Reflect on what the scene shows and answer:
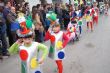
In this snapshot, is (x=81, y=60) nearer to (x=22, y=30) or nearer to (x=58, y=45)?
(x=58, y=45)

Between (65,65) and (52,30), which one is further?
(65,65)

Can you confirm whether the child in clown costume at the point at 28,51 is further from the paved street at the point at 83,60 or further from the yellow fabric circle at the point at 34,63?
the paved street at the point at 83,60

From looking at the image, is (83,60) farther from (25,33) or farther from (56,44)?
(25,33)

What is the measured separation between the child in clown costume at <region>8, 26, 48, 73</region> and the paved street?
8.81ft

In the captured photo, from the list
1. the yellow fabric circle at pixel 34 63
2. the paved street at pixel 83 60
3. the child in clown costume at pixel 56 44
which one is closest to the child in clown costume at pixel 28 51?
the yellow fabric circle at pixel 34 63

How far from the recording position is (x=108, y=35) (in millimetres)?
15219

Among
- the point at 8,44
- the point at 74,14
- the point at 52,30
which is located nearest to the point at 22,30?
the point at 52,30

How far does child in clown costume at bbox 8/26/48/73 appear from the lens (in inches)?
230

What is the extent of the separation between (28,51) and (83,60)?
4.39 m

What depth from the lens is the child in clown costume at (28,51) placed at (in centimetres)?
585

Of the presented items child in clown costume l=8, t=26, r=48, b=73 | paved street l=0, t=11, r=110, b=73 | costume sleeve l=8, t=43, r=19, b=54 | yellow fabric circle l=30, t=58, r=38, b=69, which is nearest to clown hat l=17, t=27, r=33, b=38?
child in clown costume l=8, t=26, r=48, b=73

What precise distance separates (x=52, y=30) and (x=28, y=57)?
5.91 ft

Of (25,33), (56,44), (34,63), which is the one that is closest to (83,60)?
(56,44)

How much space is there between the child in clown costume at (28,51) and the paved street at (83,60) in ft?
8.81
